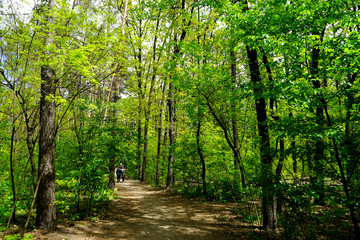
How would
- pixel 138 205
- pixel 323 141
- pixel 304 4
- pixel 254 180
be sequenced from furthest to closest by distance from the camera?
pixel 138 205
pixel 254 180
pixel 323 141
pixel 304 4

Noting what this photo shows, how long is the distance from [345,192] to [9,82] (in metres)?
7.29

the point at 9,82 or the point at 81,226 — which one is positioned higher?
the point at 9,82

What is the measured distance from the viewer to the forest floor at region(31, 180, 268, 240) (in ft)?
16.8

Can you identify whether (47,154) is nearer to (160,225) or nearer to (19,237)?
(19,237)

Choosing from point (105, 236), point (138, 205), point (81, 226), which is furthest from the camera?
point (138, 205)

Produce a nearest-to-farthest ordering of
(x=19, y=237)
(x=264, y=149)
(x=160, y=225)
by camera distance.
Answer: (x=19, y=237), (x=264, y=149), (x=160, y=225)

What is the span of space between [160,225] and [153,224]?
0.26m

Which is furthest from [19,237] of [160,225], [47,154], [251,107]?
[251,107]

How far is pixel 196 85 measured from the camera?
6.94 metres

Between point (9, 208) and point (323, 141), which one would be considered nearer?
point (323, 141)

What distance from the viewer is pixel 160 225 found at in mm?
6117

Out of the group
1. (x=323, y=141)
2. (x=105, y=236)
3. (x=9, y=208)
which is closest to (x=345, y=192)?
(x=323, y=141)

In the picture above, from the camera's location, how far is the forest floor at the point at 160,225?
5.13 meters

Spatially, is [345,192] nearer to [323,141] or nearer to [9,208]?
[323,141]
